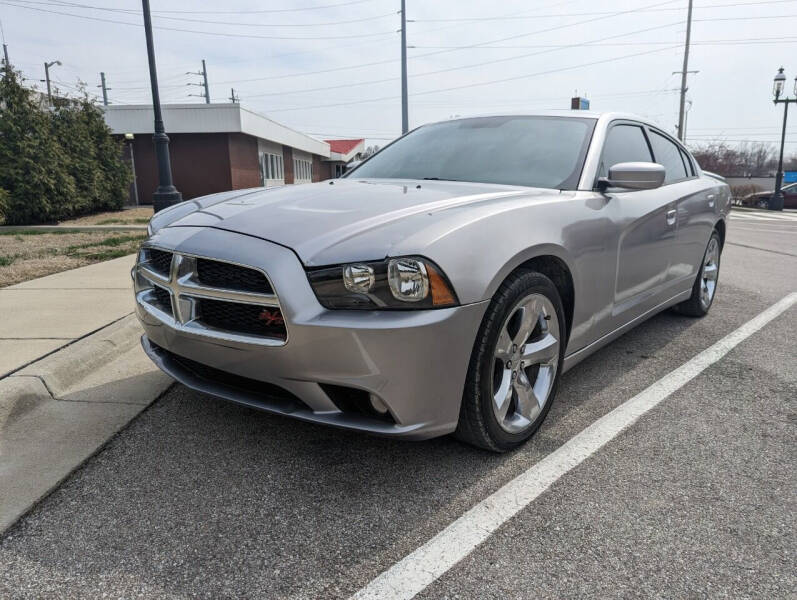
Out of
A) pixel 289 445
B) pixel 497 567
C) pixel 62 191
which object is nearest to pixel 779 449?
pixel 497 567

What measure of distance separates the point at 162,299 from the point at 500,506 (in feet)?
5.60

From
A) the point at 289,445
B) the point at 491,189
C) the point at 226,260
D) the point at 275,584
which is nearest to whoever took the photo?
the point at 275,584

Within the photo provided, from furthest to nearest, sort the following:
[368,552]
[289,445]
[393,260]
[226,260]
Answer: [289,445]
[226,260]
[393,260]
[368,552]

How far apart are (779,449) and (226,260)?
2539mm

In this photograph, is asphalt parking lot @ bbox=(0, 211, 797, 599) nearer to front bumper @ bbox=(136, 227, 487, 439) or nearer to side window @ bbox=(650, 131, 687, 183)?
front bumper @ bbox=(136, 227, 487, 439)

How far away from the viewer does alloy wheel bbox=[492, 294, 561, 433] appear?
2.53 meters

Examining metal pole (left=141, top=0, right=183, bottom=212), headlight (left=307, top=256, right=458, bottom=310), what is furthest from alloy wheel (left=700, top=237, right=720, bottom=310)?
metal pole (left=141, top=0, right=183, bottom=212)

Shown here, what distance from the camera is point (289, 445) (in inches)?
107

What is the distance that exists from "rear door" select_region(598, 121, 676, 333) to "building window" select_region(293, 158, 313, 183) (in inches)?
1229

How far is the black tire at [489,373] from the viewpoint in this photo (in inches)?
92.4

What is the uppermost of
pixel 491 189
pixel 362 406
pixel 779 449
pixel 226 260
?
pixel 491 189

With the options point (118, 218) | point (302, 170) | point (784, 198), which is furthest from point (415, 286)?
point (302, 170)

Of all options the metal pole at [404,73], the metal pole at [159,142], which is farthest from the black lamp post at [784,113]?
the metal pole at [159,142]

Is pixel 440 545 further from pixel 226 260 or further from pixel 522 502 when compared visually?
pixel 226 260
